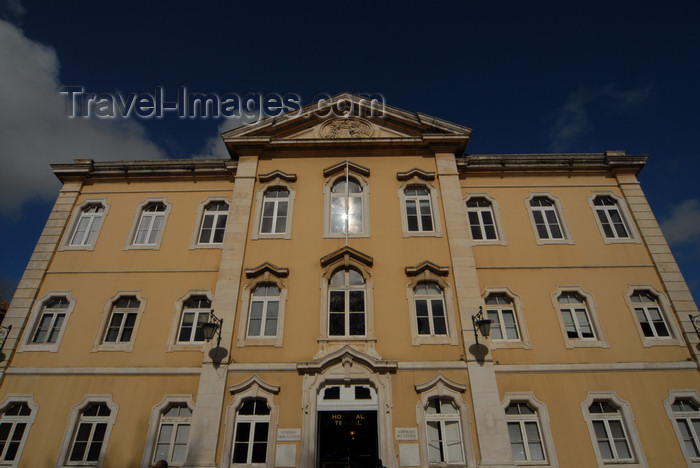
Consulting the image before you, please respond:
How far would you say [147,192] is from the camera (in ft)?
56.0

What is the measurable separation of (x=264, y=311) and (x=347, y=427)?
4.64m

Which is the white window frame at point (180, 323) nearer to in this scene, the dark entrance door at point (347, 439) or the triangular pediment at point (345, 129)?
the dark entrance door at point (347, 439)

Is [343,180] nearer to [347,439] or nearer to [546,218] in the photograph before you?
[546,218]

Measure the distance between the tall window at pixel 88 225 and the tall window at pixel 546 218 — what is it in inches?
695

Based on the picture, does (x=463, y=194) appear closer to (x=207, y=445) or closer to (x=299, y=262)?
(x=299, y=262)

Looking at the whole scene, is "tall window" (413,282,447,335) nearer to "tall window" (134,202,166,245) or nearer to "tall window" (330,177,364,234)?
"tall window" (330,177,364,234)

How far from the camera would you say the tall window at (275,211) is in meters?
15.6

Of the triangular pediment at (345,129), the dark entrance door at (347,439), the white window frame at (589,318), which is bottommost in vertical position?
the dark entrance door at (347,439)

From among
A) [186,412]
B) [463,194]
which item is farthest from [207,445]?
[463,194]

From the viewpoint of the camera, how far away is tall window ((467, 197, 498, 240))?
51.0 ft

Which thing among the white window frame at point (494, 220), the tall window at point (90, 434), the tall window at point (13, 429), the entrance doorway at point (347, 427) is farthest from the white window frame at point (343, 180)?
the tall window at point (13, 429)

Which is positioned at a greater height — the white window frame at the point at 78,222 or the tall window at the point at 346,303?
the white window frame at the point at 78,222

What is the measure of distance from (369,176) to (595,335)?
9993 mm

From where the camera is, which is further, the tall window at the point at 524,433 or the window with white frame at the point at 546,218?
the window with white frame at the point at 546,218
